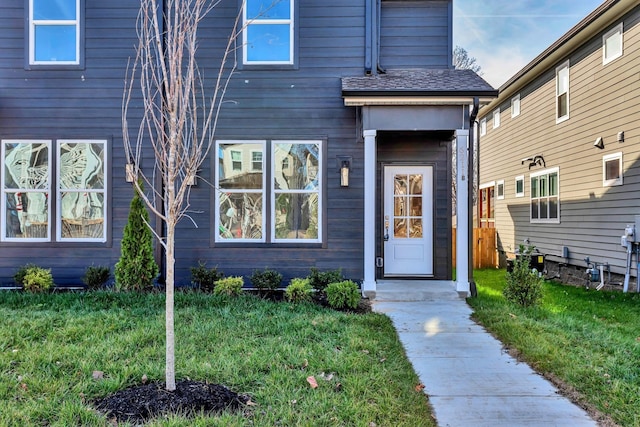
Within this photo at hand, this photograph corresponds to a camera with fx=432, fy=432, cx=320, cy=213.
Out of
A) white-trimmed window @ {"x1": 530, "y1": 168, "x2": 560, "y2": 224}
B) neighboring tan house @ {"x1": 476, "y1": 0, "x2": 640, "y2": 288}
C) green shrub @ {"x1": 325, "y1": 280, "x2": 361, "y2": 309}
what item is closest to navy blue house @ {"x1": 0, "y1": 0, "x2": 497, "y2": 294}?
green shrub @ {"x1": 325, "y1": 280, "x2": 361, "y2": 309}

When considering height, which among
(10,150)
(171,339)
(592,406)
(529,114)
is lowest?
(592,406)

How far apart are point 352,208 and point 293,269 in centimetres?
131

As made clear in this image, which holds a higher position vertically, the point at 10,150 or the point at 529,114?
the point at 529,114

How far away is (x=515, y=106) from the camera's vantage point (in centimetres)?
1262

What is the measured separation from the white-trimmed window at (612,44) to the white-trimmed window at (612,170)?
184 cm

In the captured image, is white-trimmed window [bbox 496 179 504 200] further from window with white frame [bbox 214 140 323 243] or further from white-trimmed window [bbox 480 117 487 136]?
window with white frame [bbox 214 140 323 243]

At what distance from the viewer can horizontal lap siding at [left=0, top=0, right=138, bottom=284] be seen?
6.69 meters

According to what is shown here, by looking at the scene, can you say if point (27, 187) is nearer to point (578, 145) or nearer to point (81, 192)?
point (81, 192)

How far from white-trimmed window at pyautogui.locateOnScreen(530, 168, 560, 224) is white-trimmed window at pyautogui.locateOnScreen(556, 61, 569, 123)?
4.15 ft

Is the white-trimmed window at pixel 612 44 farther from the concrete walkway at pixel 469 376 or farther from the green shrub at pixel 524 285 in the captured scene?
the concrete walkway at pixel 469 376

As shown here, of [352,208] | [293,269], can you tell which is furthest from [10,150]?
[352,208]

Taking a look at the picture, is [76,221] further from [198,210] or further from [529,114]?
[529,114]

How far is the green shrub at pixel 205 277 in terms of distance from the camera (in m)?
6.39

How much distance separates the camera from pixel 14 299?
222 inches
